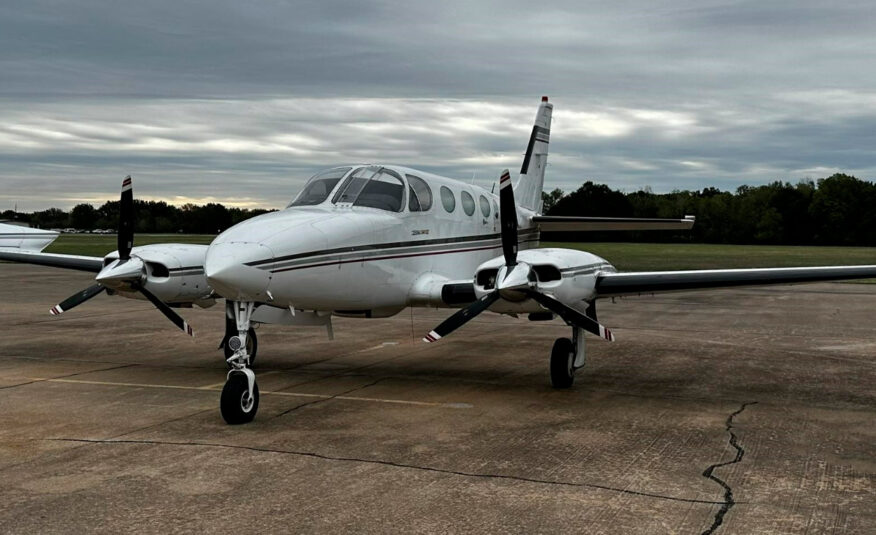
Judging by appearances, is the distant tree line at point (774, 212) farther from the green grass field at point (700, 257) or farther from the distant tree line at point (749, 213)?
the green grass field at point (700, 257)

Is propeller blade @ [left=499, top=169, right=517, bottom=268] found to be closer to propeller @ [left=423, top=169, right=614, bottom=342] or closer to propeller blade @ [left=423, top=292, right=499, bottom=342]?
propeller @ [left=423, top=169, right=614, bottom=342]

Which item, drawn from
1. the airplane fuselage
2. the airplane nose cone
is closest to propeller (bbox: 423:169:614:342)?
the airplane fuselage

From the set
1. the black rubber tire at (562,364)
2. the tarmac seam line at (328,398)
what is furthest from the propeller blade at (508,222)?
the tarmac seam line at (328,398)

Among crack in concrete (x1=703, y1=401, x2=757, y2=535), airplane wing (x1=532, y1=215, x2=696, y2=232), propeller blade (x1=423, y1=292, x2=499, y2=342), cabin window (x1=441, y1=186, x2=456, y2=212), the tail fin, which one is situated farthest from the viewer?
the tail fin

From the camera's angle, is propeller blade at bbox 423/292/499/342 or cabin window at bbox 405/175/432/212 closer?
propeller blade at bbox 423/292/499/342

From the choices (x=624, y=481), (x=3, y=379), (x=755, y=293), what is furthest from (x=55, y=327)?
(x=755, y=293)

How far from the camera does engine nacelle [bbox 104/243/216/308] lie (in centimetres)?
1120

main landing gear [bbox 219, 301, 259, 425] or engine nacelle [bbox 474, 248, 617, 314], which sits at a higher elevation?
engine nacelle [bbox 474, 248, 617, 314]

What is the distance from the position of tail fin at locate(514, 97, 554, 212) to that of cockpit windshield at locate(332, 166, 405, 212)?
21.3 ft

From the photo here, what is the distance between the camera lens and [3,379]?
424 inches

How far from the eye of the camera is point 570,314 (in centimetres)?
974

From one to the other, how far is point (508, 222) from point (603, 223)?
19.2 feet

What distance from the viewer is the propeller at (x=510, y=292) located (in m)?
9.38

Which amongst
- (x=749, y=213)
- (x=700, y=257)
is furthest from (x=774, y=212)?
(x=700, y=257)
